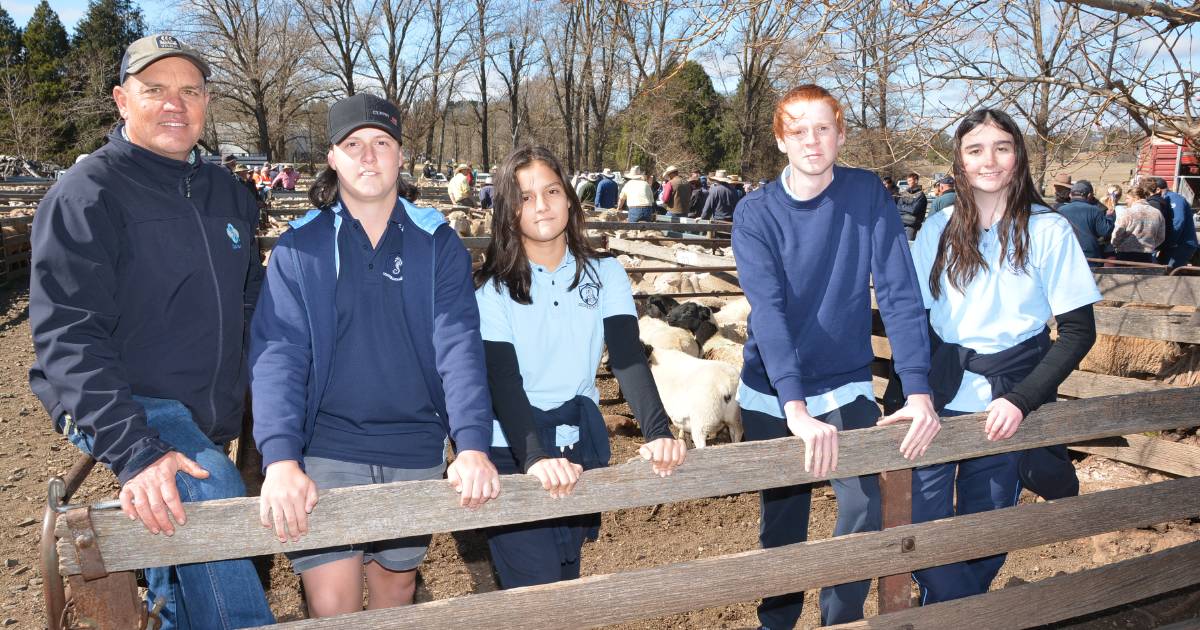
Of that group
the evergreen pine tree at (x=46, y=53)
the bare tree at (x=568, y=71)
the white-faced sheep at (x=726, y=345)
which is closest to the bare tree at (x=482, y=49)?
the bare tree at (x=568, y=71)

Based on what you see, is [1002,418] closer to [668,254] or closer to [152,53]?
[152,53]

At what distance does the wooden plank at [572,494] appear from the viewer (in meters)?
2.03

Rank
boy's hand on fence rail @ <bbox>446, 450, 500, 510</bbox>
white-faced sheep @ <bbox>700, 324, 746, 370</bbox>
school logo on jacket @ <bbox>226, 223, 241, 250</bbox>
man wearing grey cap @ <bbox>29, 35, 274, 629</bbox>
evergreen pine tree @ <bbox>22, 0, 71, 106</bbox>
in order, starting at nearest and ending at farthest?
1. man wearing grey cap @ <bbox>29, 35, 274, 629</bbox>
2. boy's hand on fence rail @ <bbox>446, 450, 500, 510</bbox>
3. school logo on jacket @ <bbox>226, 223, 241, 250</bbox>
4. white-faced sheep @ <bbox>700, 324, 746, 370</bbox>
5. evergreen pine tree @ <bbox>22, 0, 71, 106</bbox>

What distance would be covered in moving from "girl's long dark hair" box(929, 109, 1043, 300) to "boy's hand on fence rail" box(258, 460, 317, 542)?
2.24m

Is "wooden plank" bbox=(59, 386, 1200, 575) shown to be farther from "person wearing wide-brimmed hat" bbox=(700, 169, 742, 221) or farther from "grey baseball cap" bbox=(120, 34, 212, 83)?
"person wearing wide-brimmed hat" bbox=(700, 169, 742, 221)

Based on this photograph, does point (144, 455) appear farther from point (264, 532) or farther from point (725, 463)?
point (725, 463)

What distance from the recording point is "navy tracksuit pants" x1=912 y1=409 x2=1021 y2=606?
10.1 feet

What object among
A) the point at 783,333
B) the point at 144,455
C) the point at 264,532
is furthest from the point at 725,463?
the point at 144,455

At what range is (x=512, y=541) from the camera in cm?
270

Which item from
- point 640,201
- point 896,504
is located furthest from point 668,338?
point 640,201

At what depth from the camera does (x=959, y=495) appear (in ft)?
10.7

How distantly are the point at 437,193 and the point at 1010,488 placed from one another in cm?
2849

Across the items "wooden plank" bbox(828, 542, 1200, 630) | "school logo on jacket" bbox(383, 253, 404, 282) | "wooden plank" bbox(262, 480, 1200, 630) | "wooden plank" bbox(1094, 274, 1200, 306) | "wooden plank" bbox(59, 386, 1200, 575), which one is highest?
"school logo on jacket" bbox(383, 253, 404, 282)

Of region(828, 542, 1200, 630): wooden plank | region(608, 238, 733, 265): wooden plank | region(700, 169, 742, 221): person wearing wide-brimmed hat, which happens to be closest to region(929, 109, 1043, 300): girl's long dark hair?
region(828, 542, 1200, 630): wooden plank
